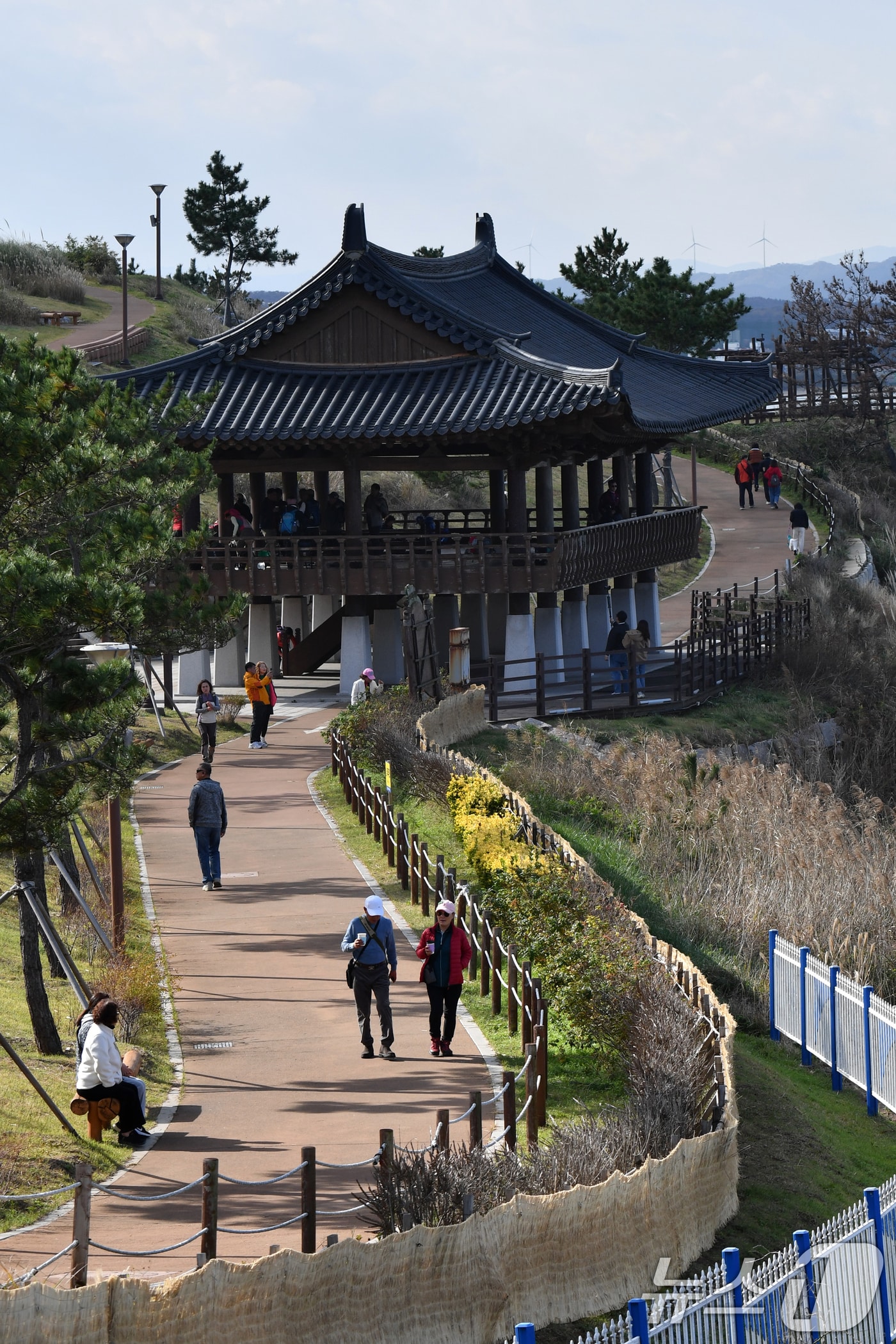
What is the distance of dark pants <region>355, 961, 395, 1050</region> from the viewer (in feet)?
48.7

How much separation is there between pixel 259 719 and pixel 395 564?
18.1ft

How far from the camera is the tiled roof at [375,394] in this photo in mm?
32750

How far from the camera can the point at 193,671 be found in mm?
37250

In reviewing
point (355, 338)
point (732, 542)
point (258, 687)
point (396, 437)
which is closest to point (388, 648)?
point (396, 437)

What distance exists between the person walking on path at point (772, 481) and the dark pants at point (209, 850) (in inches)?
1707

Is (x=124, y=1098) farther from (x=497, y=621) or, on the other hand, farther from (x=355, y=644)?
(x=497, y=621)

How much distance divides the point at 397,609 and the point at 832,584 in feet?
48.8

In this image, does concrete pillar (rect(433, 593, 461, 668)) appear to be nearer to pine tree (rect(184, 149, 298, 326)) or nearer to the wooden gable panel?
the wooden gable panel

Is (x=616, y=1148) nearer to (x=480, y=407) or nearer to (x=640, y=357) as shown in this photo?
(x=480, y=407)

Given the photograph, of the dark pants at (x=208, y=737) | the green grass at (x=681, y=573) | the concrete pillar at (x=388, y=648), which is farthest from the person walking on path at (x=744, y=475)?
the dark pants at (x=208, y=737)

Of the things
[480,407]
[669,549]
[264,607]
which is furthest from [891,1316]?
[669,549]

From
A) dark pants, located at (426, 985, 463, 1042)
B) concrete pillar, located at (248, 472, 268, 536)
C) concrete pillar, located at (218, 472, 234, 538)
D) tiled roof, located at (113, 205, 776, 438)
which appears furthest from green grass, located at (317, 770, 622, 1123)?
concrete pillar, located at (248, 472, 268, 536)

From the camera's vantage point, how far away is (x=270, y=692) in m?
30.5

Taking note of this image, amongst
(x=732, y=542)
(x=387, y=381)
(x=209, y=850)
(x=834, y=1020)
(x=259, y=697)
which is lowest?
(x=834, y=1020)
